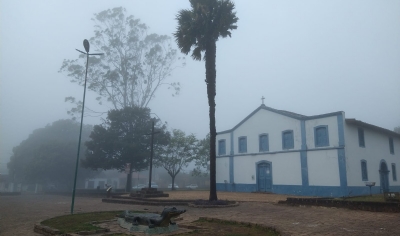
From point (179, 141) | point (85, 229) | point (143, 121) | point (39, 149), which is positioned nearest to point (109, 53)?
point (143, 121)

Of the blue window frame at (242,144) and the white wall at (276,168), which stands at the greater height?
the blue window frame at (242,144)

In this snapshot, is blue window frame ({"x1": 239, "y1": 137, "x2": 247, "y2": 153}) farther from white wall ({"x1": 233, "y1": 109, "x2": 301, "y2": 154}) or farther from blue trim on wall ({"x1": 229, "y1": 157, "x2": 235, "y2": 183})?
blue trim on wall ({"x1": 229, "y1": 157, "x2": 235, "y2": 183})

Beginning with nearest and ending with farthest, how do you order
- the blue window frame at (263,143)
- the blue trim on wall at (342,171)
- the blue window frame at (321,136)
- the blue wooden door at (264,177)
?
1. the blue trim on wall at (342,171)
2. the blue window frame at (321,136)
3. the blue wooden door at (264,177)
4. the blue window frame at (263,143)

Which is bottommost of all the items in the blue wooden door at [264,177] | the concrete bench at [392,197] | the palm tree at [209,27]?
the concrete bench at [392,197]

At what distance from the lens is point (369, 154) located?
24.8 metres

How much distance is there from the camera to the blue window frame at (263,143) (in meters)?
27.6

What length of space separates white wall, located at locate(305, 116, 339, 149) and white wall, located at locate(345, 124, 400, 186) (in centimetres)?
72

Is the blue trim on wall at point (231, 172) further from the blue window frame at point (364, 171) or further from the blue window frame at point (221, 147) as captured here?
the blue window frame at point (364, 171)

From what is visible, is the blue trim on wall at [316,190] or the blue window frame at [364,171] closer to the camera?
the blue trim on wall at [316,190]

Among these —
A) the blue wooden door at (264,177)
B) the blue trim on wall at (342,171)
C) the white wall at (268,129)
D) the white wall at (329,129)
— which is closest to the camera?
the blue trim on wall at (342,171)

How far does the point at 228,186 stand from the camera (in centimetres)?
3042

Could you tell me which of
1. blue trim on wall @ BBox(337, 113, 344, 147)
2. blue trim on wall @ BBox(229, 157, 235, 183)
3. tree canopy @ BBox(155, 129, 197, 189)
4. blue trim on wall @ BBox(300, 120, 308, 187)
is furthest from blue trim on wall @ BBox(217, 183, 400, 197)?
tree canopy @ BBox(155, 129, 197, 189)

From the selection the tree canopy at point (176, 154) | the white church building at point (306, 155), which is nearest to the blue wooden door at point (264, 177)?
the white church building at point (306, 155)

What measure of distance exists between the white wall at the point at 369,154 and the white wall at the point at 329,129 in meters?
0.72
